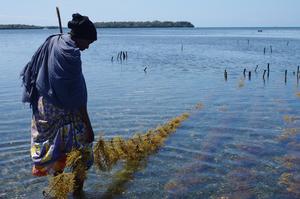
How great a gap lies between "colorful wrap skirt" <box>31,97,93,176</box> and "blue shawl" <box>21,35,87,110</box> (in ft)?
0.55

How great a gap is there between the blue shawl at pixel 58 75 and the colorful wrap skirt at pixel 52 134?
168 millimetres

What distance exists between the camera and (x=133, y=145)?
31.1 feet

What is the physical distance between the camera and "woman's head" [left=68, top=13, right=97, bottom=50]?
5.59m

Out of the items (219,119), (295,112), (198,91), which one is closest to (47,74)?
(219,119)

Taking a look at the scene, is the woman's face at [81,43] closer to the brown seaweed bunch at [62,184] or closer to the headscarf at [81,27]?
the headscarf at [81,27]

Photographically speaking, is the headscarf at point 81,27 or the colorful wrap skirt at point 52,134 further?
the colorful wrap skirt at point 52,134

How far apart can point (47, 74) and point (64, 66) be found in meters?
0.38

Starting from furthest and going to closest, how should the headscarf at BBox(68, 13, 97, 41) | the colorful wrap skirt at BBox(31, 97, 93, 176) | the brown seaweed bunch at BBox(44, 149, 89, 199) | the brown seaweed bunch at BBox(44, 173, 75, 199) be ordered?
the brown seaweed bunch at BBox(44, 173, 75, 199)
the brown seaweed bunch at BBox(44, 149, 89, 199)
the colorful wrap skirt at BBox(31, 97, 93, 176)
the headscarf at BBox(68, 13, 97, 41)

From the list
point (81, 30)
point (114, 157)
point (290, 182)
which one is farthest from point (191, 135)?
point (81, 30)

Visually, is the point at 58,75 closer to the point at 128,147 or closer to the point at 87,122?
the point at 87,122

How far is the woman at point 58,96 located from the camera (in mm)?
5418

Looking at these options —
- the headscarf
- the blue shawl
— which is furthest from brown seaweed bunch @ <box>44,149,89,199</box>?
the headscarf

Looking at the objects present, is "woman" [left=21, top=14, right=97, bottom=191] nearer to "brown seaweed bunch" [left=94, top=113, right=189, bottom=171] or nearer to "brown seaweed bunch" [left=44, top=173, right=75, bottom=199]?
"brown seaweed bunch" [left=44, top=173, right=75, bottom=199]

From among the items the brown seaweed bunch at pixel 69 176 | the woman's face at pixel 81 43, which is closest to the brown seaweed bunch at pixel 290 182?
the brown seaweed bunch at pixel 69 176
